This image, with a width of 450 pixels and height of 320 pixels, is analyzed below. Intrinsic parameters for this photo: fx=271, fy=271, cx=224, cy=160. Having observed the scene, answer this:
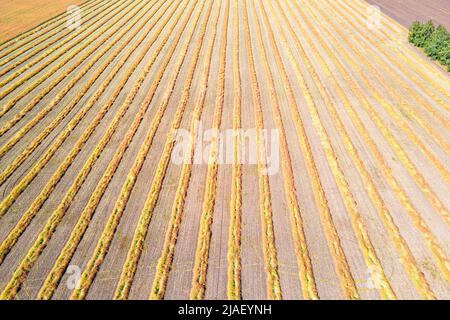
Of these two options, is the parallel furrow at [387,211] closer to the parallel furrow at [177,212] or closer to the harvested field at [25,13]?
the parallel furrow at [177,212]

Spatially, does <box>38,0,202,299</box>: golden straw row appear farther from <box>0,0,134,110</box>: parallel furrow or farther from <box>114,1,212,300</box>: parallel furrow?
<box>0,0,134,110</box>: parallel furrow

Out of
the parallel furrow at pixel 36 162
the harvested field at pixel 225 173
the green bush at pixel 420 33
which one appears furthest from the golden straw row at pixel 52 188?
the green bush at pixel 420 33

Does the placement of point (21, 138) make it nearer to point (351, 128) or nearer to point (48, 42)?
point (48, 42)

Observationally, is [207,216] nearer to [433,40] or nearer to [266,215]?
[266,215]

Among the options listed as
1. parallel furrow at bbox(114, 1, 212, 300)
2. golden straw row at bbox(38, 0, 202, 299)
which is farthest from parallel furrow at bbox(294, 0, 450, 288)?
golden straw row at bbox(38, 0, 202, 299)


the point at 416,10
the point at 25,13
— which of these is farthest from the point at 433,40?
the point at 25,13
